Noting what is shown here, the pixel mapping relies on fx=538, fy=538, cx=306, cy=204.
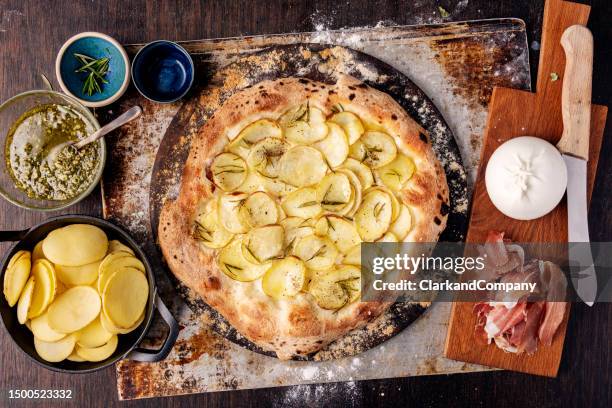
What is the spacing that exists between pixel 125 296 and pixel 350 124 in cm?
133

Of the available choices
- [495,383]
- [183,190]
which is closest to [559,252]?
[495,383]

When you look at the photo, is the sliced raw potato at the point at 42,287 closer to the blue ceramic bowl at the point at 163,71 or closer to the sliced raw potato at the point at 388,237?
the blue ceramic bowl at the point at 163,71

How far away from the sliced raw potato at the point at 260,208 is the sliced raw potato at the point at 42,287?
3.03 ft

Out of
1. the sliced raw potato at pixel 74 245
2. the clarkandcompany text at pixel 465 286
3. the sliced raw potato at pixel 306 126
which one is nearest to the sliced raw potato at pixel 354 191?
the sliced raw potato at pixel 306 126

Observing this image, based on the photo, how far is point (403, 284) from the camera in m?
2.67

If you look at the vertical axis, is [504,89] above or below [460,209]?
above

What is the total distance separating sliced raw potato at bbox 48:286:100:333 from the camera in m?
2.44

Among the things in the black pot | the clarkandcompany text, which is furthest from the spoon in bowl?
the clarkandcompany text

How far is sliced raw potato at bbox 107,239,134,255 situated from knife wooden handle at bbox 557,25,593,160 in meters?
2.16

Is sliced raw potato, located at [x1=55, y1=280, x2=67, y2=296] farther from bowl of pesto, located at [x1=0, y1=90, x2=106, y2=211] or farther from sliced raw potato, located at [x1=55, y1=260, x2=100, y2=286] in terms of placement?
bowl of pesto, located at [x1=0, y1=90, x2=106, y2=211]

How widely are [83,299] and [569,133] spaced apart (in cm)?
245

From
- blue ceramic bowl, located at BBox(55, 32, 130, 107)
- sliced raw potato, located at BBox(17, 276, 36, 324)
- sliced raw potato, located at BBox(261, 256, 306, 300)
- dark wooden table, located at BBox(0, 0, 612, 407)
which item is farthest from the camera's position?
dark wooden table, located at BBox(0, 0, 612, 407)

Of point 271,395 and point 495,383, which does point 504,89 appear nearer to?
point 495,383

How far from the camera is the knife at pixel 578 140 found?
262cm
